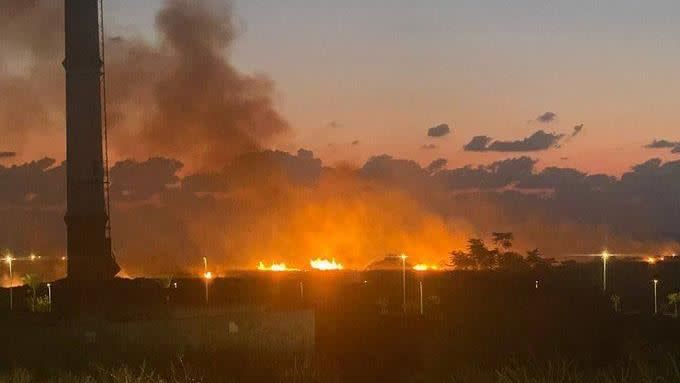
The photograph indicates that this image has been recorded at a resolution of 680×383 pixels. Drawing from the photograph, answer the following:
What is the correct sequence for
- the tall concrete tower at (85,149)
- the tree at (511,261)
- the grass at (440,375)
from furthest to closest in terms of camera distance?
the tree at (511,261) → the tall concrete tower at (85,149) → the grass at (440,375)

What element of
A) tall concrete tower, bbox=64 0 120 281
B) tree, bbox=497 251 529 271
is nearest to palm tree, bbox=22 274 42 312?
tall concrete tower, bbox=64 0 120 281

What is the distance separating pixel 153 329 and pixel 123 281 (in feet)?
80.7

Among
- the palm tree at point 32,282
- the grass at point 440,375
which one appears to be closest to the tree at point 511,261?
the palm tree at point 32,282

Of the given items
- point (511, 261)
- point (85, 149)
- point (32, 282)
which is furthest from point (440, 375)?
point (511, 261)

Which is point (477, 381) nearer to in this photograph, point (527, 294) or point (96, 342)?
point (96, 342)

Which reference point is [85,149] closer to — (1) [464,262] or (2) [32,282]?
(2) [32,282]

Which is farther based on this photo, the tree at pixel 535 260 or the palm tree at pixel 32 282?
the tree at pixel 535 260

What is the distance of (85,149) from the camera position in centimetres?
5797

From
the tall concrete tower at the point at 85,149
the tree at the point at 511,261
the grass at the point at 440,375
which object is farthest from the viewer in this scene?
the tree at the point at 511,261

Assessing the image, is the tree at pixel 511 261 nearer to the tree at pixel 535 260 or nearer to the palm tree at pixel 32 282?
the tree at pixel 535 260

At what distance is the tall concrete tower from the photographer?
188ft

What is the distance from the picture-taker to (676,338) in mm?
47594

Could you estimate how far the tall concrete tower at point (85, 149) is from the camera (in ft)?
188

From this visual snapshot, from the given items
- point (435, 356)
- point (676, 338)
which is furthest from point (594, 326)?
point (435, 356)
